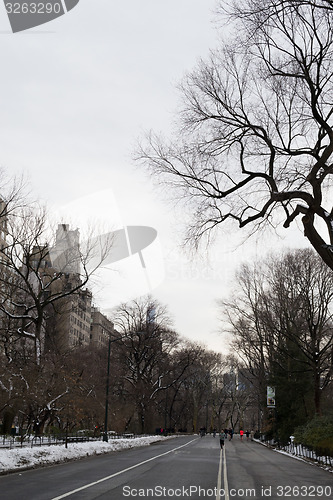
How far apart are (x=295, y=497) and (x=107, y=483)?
5.32 m

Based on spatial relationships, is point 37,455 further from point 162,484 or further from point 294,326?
point 294,326

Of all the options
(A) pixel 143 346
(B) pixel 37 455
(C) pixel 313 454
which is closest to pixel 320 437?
(C) pixel 313 454

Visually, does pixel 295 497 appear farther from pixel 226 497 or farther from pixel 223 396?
pixel 223 396

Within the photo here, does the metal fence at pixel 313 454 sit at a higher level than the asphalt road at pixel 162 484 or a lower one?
lower

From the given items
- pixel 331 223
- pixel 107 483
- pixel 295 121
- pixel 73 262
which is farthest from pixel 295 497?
pixel 73 262

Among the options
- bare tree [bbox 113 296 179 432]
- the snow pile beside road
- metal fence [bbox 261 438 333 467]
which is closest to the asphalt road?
the snow pile beside road

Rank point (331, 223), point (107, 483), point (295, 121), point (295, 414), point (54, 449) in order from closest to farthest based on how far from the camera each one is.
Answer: point (107, 483), point (331, 223), point (295, 121), point (54, 449), point (295, 414)

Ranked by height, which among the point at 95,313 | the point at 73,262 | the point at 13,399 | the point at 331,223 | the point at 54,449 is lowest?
the point at 54,449

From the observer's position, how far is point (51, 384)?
101 ft

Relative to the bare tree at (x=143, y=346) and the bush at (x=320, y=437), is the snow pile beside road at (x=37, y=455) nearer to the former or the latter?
the bush at (x=320, y=437)

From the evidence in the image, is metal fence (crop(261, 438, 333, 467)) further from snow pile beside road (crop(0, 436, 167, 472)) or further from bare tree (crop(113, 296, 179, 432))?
bare tree (crop(113, 296, 179, 432))

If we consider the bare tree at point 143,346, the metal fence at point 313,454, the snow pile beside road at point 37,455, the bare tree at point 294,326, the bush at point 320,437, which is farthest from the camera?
the bare tree at point 143,346

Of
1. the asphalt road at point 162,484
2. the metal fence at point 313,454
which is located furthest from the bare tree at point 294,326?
the asphalt road at point 162,484

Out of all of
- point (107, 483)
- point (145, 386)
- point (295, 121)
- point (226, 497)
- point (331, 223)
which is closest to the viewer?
point (226, 497)
